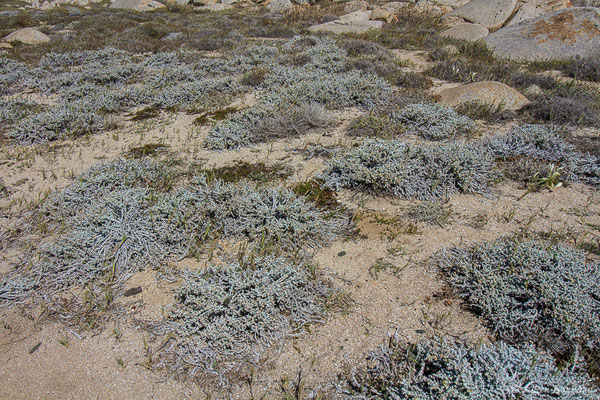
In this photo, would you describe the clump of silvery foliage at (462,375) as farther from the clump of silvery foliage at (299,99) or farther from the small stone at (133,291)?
the clump of silvery foliage at (299,99)

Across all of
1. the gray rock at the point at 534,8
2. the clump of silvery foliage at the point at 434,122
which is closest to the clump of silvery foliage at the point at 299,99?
the clump of silvery foliage at the point at 434,122

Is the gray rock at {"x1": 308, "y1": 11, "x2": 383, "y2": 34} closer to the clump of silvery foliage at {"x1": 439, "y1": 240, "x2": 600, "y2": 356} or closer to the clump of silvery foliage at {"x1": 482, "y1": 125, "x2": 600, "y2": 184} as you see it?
the clump of silvery foliage at {"x1": 482, "y1": 125, "x2": 600, "y2": 184}

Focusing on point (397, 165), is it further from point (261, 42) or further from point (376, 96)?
point (261, 42)

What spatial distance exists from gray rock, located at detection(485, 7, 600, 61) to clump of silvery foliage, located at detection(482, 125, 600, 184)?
20.6 feet

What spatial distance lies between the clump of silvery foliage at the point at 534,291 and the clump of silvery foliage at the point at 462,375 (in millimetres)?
240

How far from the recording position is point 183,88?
9000 millimetres

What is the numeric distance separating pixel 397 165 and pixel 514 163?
6.62ft

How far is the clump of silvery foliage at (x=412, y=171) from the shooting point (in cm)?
504

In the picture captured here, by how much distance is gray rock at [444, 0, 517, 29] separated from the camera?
16.8 m

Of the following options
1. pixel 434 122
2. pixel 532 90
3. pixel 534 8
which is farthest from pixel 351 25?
pixel 434 122

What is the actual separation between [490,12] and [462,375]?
1914 cm

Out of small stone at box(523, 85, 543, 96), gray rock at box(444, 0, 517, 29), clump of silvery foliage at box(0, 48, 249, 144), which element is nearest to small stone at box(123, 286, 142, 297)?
clump of silvery foliage at box(0, 48, 249, 144)

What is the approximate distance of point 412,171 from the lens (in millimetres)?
5176

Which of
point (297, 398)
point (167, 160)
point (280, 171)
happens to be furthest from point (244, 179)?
point (297, 398)
